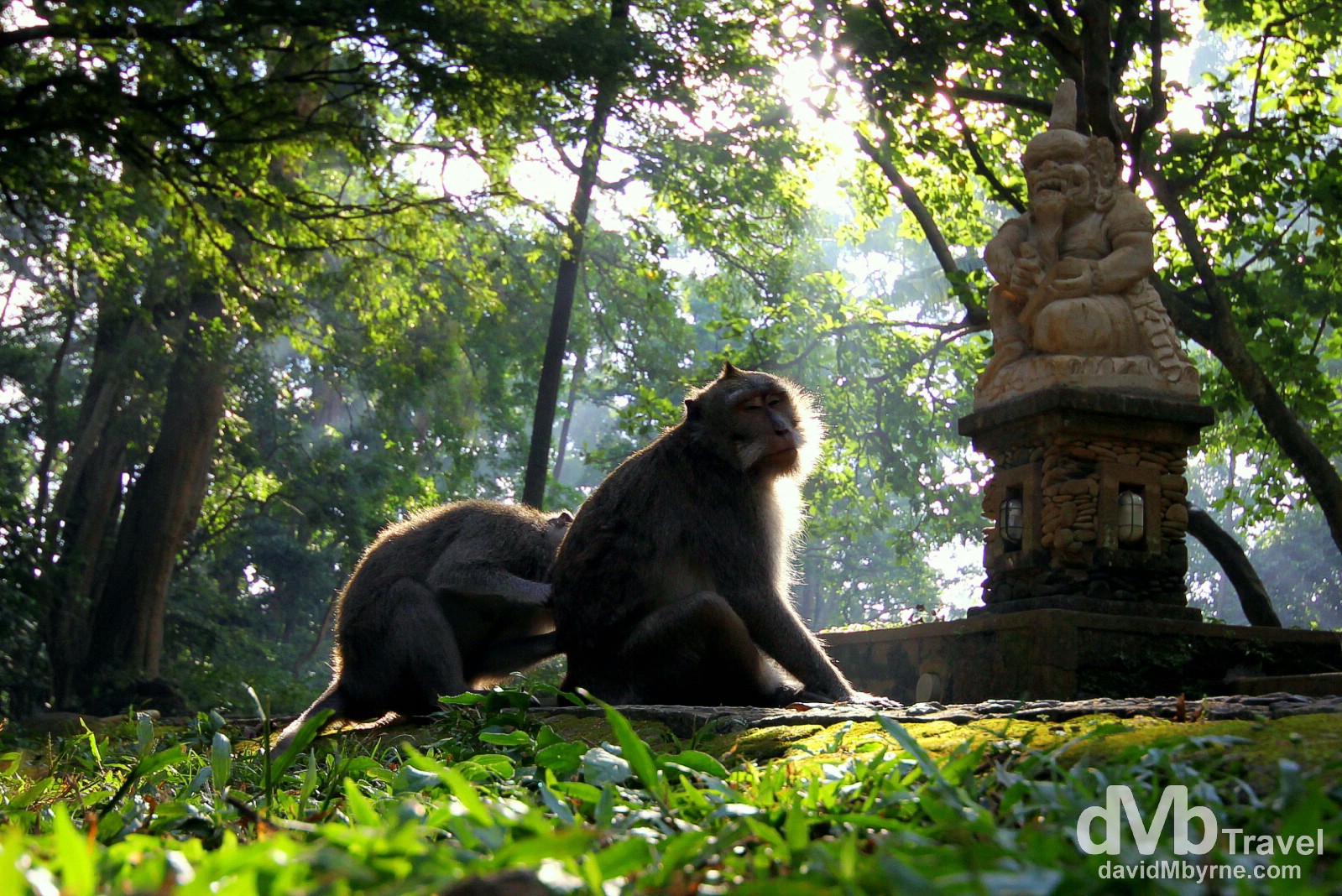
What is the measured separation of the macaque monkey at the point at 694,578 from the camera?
4.65m

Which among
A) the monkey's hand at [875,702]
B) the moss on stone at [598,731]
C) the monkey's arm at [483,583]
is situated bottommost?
the moss on stone at [598,731]

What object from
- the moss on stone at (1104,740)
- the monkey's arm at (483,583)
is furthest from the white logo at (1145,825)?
the monkey's arm at (483,583)

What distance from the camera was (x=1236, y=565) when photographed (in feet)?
39.9

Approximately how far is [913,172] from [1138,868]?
13.7 m

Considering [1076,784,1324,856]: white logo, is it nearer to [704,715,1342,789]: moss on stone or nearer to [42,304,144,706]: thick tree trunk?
[704,715,1342,789]: moss on stone

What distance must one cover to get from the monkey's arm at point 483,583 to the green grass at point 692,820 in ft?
8.91

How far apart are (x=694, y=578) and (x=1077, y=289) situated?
4363mm

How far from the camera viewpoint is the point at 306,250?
11.7 m

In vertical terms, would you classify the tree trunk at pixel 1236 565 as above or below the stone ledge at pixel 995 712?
above

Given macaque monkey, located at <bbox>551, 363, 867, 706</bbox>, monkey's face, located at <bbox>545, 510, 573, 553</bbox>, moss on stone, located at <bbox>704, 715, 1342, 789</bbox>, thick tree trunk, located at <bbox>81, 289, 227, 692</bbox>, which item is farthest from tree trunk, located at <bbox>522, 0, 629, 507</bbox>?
moss on stone, located at <bbox>704, 715, 1342, 789</bbox>

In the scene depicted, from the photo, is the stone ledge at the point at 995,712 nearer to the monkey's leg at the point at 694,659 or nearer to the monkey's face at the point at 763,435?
the monkey's leg at the point at 694,659

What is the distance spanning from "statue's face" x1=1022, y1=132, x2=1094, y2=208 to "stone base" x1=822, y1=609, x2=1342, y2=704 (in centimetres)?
292

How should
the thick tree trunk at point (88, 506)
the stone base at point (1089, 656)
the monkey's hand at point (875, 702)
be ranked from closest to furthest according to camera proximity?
the monkey's hand at point (875, 702), the stone base at point (1089, 656), the thick tree trunk at point (88, 506)

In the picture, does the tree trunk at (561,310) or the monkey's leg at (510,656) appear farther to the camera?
the tree trunk at (561,310)
